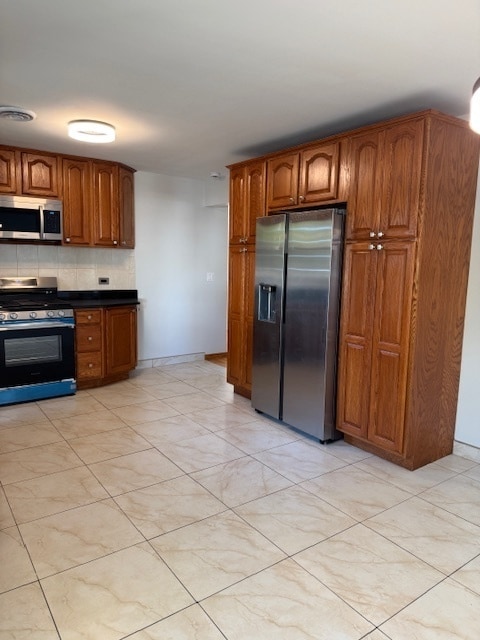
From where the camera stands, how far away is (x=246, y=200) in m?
3.94

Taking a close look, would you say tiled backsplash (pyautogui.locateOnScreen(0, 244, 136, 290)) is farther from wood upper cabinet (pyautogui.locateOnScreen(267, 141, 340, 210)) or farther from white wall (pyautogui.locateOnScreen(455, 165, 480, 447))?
white wall (pyautogui.locateOnScreen(455, 165, 480, 447))

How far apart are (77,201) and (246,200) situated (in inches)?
67.6

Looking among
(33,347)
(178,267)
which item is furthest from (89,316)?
(178,267)

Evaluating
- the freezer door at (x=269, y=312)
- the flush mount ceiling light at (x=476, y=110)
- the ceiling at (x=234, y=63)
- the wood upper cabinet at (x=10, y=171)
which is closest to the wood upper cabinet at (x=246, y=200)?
the freezer door at (x=269, y=312)

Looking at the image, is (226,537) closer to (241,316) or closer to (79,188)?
(241,316)

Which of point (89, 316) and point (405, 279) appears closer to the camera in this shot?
Answer: point (405, 279)

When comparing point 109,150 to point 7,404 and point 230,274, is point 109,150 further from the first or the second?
point 7,404

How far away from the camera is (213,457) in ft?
9.75

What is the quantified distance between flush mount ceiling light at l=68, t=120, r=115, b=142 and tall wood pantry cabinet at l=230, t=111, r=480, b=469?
1.70 metres

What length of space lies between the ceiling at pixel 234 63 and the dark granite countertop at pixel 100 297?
1.67 meters

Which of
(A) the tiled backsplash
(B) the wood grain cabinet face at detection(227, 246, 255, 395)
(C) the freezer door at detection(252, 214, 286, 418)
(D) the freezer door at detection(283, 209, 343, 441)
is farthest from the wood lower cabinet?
(D) the freezer door at detection(283, 209, 343, 441)

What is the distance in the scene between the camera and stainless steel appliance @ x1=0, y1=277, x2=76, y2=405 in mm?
3865

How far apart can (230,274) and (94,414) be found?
178cm

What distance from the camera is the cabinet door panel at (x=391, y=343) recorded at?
8.86 feet
